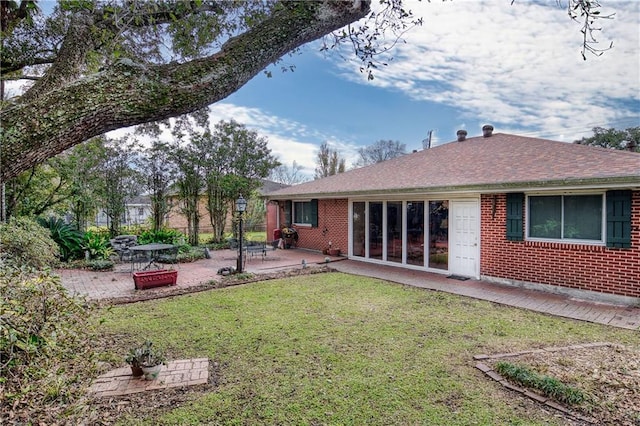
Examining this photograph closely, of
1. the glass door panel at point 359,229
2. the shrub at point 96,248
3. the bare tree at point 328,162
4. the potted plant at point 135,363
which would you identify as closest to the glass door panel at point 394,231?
the glass door panel at point 359,229

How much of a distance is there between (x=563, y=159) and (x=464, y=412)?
7536mm

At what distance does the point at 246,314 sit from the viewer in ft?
Result: 21.1

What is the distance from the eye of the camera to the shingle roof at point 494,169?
6.97 metres

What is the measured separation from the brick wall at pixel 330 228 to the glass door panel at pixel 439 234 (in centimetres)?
368

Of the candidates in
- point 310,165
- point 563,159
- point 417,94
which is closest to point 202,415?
point 563,159

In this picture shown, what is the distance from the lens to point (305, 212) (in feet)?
50.8

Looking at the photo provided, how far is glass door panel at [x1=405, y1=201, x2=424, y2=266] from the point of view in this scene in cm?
1045

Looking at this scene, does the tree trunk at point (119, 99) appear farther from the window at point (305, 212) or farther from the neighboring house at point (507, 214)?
the window at point (305, 212)

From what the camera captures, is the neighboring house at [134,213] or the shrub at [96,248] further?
the neighboring house at [134,213]

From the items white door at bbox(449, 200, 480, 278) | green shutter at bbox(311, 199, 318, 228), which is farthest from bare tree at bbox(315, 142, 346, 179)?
white door at bbox(449, 200, 480, 278)

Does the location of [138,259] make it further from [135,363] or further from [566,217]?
[566,217]

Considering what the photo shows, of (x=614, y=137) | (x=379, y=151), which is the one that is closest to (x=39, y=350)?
(x=614, y=137)

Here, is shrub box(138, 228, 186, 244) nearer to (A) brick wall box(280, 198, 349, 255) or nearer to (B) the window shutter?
(B) the window shutter

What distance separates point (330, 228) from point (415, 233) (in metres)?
4.12
